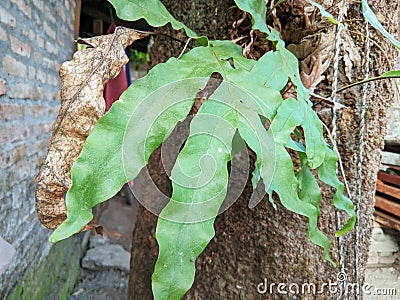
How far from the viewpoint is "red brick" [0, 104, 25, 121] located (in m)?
1.28

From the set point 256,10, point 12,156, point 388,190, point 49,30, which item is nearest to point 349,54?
point 256,10

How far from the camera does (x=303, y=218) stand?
32.1 inches

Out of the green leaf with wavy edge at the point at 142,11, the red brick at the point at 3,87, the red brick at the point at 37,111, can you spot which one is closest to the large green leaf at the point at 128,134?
the green leaf with wavy edge at the point at 142,11

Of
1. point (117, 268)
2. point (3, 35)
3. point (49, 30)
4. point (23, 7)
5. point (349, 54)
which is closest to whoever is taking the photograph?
point (349, 54)

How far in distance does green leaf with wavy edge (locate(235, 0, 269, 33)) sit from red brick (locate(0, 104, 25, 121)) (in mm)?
952

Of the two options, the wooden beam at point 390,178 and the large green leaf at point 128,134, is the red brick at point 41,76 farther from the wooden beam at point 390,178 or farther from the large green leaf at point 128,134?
the wooden beam at point 390,178

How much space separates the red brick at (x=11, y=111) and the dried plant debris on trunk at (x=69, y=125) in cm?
83

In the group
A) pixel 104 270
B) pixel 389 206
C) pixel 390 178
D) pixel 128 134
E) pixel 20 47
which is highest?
pixel 128 134

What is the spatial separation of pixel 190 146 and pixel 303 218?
0.45m

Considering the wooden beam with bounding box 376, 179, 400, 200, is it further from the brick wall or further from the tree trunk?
the brick wall

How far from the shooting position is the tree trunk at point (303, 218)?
787 mm

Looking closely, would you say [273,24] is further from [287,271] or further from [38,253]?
[38,253]

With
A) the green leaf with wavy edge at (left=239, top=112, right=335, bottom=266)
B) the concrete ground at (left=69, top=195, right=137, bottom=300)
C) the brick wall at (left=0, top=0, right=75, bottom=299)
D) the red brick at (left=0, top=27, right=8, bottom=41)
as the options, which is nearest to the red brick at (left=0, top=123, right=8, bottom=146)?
the brick wall at (left=0, top=0, right=75, bottom=299)

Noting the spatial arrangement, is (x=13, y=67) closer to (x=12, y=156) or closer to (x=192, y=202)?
(x=12, y=156)
